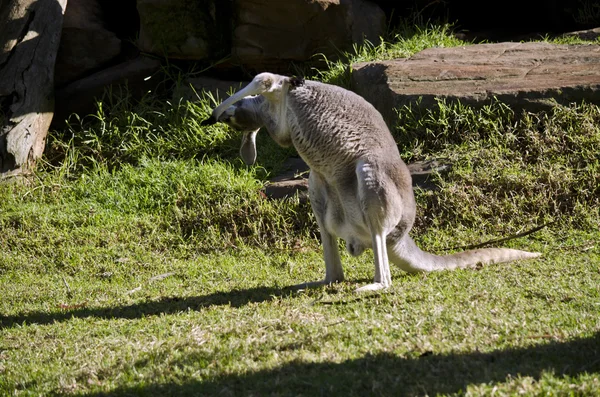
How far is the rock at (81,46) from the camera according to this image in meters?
10.1

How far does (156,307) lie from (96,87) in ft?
15.9

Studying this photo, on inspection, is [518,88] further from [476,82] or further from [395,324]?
[395,324]

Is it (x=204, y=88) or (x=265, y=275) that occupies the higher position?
(x=204, y=88)

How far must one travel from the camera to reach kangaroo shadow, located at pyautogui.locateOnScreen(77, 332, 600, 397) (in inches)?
146

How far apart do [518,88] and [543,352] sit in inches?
196

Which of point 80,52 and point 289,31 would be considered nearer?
point 289,31

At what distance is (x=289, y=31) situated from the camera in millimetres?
9930

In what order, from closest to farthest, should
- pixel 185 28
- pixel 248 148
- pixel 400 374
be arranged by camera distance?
pixel 400 374, pixel 248 148, pixel 185 28

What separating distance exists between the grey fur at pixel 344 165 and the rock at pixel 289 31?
374cm

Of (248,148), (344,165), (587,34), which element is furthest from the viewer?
(587,34)

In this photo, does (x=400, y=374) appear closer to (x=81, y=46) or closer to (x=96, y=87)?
(x=96, y=87)

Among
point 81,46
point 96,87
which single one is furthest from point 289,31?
point 81,46

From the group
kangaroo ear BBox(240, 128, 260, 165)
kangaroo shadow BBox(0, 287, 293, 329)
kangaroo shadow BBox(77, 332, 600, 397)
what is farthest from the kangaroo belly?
kangaroo shadow BBox(77, 332, 600, 397)

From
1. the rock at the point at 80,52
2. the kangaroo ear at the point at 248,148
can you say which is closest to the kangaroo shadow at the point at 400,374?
the kangaroo ear at the point at 248,148
